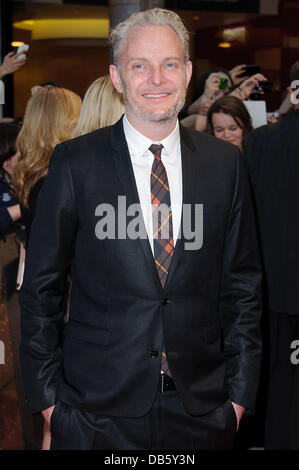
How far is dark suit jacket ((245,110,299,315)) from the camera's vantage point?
3.20 metres

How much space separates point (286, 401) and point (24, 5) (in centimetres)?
764

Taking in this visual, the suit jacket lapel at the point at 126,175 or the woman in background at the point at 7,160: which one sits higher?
the suit jacket lapel at the point at 126,175

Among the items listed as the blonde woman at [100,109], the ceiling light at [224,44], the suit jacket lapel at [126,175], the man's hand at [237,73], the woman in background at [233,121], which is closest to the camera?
the suit jacket lapel at [126,175]


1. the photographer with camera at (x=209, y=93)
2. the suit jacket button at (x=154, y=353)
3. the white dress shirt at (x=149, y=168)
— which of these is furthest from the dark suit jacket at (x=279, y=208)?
the photographer with camera at (x=209, y=93)

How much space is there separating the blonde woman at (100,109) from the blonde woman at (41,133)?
38 cm

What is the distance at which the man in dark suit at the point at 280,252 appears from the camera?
126 inches

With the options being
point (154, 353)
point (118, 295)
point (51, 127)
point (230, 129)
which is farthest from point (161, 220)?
point (230, 129)

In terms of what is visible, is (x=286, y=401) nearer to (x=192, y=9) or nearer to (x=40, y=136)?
(x=40, y=136)

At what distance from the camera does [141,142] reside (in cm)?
190

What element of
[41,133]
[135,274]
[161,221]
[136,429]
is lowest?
[136,429]

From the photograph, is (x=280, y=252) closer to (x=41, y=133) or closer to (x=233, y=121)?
(x=233, y=121)

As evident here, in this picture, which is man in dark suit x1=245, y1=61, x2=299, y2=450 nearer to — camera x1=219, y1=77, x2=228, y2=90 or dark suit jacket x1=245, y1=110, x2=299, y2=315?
dark suit jacket x1=245, y1=110, x2=299, y2=315

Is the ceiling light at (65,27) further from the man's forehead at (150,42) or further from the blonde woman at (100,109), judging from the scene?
the man's forehead at (150,42)

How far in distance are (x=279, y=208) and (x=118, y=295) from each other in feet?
5.29
